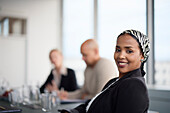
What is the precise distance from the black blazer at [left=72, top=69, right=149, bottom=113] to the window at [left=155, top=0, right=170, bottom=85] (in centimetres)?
196

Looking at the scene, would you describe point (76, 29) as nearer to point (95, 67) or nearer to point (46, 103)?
point (95, 67)

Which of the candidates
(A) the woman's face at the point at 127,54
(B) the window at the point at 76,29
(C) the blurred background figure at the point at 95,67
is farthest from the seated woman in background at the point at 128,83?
(B) the window at the point at 76,29

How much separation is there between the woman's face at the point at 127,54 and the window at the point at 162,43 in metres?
1.96

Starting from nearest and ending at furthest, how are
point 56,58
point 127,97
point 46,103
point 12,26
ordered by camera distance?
1. point 127,97
2. point 46,103
3. point 56,58
4. point 12,26

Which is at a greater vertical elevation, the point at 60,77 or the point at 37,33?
the point at 37,33

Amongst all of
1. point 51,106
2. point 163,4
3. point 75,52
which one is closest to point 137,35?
point 51,106

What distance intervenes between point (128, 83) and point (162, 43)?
7.12ft

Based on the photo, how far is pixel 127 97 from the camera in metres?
1.11

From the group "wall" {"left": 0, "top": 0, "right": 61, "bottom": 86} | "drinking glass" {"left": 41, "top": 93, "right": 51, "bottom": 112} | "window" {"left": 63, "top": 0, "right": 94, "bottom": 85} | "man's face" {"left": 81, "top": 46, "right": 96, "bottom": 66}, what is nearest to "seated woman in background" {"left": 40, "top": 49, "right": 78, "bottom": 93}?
"man's face" {"left": 81, "top": 46, "right": 96, "bottom": 66}

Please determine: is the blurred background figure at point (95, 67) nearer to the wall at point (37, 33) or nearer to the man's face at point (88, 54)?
the man's face at point (88, 54)

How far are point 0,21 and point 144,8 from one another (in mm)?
3087

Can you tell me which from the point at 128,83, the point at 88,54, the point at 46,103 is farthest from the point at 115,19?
the point at 128,83

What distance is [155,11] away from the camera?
10.7ft

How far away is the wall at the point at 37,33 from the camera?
5.29 m
